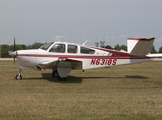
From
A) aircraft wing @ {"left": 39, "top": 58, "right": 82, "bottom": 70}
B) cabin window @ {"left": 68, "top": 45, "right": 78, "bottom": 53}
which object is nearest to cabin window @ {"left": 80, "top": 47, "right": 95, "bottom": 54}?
cabin window @ {"left": 68, "top": 45, "right": 78, "bottom": 53}

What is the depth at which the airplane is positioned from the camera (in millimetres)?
9617

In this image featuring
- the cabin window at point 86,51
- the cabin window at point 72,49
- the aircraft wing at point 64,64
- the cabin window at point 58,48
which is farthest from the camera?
the cabin window at point 86,51

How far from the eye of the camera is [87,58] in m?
10.4

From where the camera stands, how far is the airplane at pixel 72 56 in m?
9.62

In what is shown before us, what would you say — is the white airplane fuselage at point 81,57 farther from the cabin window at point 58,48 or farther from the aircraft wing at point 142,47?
the aircraft wing at point 142,47

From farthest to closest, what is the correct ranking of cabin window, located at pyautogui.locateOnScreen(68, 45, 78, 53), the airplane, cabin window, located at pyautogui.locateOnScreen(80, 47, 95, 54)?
1. cabin window, located at pyautogui.locateOnScreen(80, 47, 95, 54)
2. cabin window, located at pyautogui.locateOnScreen(68, 45, 78, 53)
3. the airplane

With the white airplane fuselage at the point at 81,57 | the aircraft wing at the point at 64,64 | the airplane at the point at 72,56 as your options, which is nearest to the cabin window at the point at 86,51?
the airplane at the point at 72,56

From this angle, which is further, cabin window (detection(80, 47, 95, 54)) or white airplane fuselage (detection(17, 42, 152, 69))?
cabin window (detection(80, 47, 95, 54))

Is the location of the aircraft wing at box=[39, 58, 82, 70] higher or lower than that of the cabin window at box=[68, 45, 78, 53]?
lower

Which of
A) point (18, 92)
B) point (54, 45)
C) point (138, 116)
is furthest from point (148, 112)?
point (54, 45)

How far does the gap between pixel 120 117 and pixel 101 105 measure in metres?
1.00

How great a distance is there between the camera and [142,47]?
10.3m

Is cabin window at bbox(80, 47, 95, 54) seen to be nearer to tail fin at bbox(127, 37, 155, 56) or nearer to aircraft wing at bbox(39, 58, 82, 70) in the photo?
aircraft wing at bbox(39, 58, 82, 70)

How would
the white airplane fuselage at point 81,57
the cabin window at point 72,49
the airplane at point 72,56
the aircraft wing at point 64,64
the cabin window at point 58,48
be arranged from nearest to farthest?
the aircraft wing at point 64,64 < the airplane at point 72,56 < the white airplane fuselage at point 81,57 < the cabin window at point 58,48 < the cabin window at point 72,49
